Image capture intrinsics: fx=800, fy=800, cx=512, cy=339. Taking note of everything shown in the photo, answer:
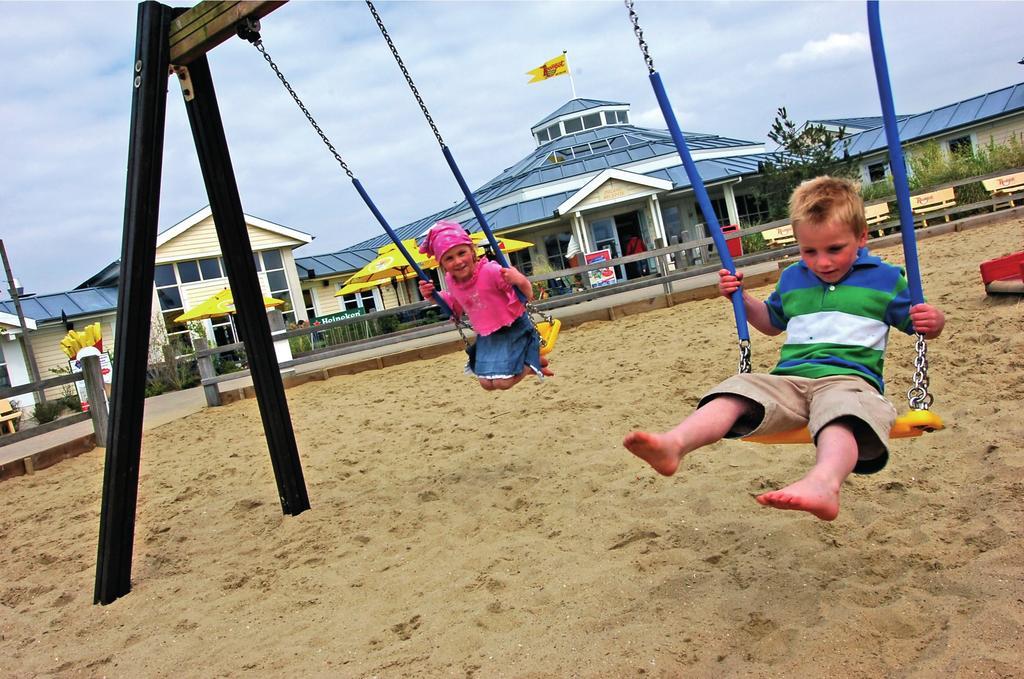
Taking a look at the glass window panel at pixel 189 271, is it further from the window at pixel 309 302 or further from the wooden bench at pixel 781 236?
the wooden bench at pixel 781 236

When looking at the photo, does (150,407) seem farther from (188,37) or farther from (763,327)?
(763,327)

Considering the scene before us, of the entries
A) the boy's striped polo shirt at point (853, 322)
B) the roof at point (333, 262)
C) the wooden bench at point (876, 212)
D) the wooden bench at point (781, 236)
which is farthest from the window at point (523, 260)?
the boy's striped polo shirt at point (853, 322)

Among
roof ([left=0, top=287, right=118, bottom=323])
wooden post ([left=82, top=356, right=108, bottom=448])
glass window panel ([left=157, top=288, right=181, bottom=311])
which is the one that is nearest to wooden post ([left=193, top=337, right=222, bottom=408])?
wooden post ([left=82, top=356, right=108, bottom=448])

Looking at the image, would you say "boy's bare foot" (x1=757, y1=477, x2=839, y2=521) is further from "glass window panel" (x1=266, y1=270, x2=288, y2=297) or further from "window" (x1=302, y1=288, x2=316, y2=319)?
"window" (x1=302, y1=288, x2=316, y2=319)

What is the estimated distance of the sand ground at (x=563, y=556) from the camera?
8.75ft

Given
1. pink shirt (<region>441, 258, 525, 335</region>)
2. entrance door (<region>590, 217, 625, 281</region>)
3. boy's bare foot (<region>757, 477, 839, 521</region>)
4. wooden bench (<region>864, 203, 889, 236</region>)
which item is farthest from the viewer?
entrance door (<region>590, 217, 625, 281</region>)

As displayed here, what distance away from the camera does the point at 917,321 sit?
2.64m

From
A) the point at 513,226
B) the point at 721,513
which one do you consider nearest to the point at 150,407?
the point at 721,513

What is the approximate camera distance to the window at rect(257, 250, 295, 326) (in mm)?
25922

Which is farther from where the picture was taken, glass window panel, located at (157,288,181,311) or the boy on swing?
glass window panel, located at (157,288,181,311)

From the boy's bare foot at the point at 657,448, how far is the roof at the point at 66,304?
23.9 meters

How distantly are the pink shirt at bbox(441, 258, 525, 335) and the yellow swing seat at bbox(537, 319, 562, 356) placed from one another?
11.1 inches

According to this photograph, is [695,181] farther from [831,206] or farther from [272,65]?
[272,65]

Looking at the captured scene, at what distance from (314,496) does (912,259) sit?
3.99 metres
